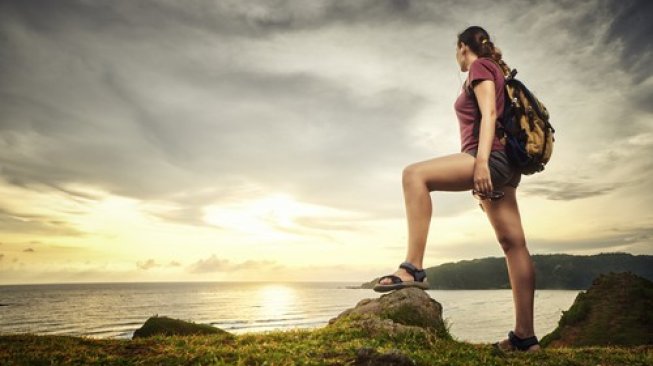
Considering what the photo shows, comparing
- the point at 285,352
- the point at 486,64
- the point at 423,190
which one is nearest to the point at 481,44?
the point at 486,64

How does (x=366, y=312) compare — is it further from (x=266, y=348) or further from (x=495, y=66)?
(x=495, y=66)

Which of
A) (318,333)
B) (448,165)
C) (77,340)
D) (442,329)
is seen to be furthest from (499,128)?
(77,340)

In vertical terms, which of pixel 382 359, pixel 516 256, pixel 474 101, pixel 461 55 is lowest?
pixel 382 359

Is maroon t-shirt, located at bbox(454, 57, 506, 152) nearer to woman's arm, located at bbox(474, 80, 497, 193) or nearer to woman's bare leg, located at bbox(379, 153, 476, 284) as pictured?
woman's arm, located at bbox(474, 80, 497, 193)

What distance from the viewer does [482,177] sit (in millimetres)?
3928

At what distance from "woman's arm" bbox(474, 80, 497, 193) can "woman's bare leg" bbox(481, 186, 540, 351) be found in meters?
0.82

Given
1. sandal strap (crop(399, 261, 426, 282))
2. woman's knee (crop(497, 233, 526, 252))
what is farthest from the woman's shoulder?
sandal strap (crop(399, 261, 426, 282))

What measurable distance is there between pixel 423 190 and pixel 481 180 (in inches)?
25.6

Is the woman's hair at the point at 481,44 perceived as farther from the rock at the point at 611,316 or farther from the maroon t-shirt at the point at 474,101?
the rock at the point at 611,316

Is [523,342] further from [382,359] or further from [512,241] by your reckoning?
[382,359]

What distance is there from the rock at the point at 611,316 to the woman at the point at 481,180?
12829mm

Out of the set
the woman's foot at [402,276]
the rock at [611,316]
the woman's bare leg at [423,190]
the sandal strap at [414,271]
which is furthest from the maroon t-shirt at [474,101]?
the rock at [611,316]

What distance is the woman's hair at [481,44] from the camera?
4656 millimetres

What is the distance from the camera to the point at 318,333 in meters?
4.72
